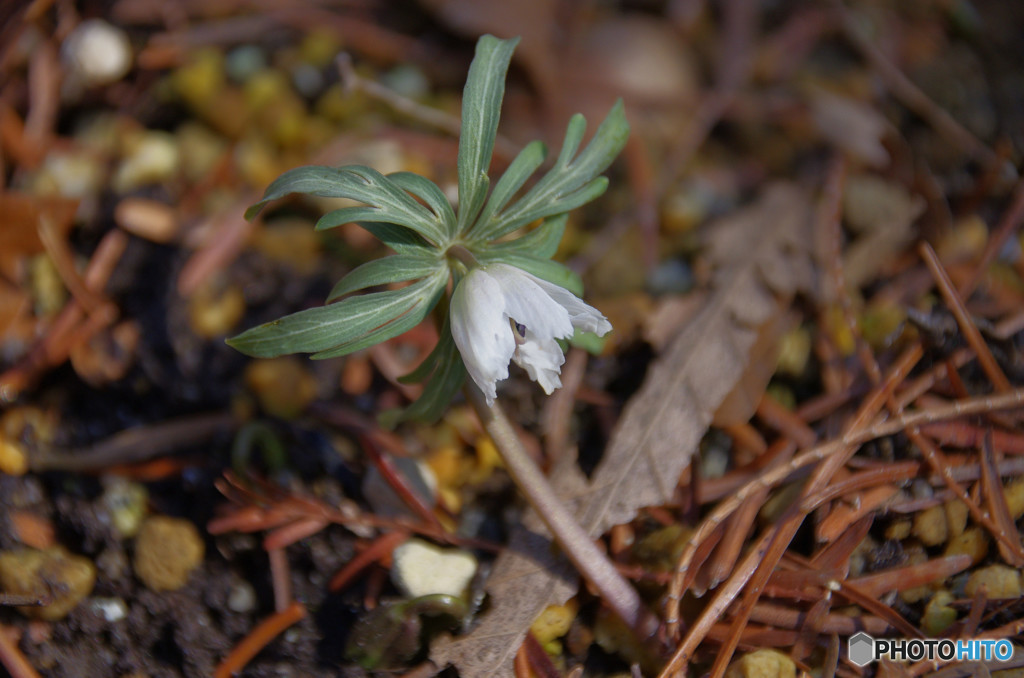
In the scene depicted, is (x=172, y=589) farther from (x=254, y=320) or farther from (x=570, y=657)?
(x=570, y=657)

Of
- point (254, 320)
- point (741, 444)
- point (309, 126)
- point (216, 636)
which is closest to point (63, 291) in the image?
point (254, 320)

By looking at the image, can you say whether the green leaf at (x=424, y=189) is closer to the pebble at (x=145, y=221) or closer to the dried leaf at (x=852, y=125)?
the pebble at (x=145, y=221)

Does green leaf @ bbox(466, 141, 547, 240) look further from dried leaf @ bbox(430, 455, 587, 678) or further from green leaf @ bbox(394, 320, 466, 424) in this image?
dried leaf @ bbox(430, 455, 587, 678)

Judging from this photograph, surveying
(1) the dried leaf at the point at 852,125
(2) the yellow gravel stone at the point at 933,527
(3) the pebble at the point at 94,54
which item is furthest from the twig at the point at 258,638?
(1) the dried leaf at the point at 852,125

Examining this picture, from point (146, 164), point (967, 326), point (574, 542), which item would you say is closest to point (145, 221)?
point (146, 164)

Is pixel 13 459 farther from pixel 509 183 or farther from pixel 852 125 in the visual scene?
pixel 852 125
